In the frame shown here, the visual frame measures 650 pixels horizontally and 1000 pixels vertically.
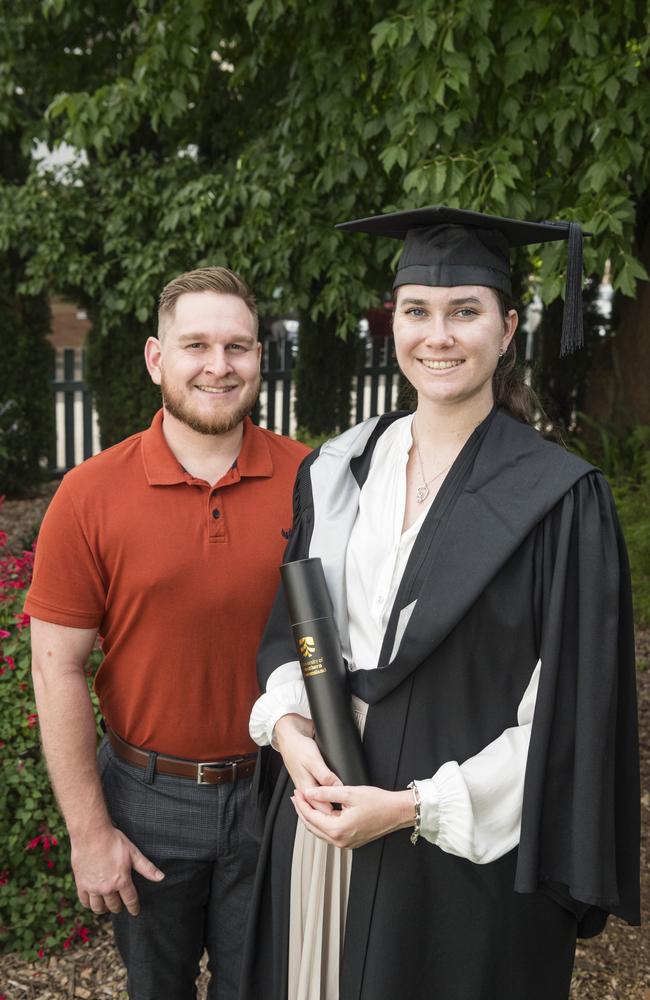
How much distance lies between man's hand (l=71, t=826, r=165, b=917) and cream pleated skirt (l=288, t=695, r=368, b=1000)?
370 millimetres

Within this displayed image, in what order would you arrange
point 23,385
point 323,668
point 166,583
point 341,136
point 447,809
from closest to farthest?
point 447,809 → point 323,668 → point 166,583 → point 341,136 → point 23,385

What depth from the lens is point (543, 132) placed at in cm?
470

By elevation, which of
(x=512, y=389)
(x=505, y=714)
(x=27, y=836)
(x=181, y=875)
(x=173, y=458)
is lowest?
(x=27, y=836)

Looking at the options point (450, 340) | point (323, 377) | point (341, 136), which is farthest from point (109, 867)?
point (323, 377)

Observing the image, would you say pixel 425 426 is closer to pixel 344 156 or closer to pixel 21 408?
pixel 344 156

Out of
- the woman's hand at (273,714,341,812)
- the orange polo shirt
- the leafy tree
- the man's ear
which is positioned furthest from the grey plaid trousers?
the leafy tree

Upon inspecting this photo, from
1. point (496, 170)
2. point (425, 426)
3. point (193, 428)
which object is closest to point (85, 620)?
point (193, 428)

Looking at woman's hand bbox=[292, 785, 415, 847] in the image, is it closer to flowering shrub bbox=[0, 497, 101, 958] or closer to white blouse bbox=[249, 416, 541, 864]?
white blouse bbox=[249, 416, 541, 864]

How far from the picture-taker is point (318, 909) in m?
1.94

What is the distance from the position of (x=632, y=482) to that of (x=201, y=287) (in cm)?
575

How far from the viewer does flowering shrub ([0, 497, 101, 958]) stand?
10.1ft

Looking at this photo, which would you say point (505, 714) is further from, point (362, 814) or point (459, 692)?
point (362, 814)

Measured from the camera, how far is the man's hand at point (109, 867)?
2156 mm

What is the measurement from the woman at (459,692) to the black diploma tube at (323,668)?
1.6 inches
